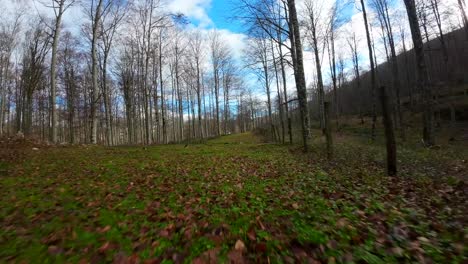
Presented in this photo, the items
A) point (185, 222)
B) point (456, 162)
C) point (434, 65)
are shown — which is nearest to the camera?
point (185, 222)

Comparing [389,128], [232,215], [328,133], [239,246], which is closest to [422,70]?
[328,133]

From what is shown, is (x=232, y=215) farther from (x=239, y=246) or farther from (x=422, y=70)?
(x=422, y=70)

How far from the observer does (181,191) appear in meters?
5.53

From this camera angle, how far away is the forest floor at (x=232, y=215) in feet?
9.78

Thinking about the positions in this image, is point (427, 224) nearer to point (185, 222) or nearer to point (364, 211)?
point (364, 211)

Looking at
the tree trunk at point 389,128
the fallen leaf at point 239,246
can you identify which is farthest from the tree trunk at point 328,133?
the fallen leaf at point 239,246

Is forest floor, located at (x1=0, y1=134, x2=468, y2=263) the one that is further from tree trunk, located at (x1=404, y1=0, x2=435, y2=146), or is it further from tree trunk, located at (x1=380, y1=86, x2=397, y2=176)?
tree trunk, located at (x1=404, y1=0, x2=435, y2=146)

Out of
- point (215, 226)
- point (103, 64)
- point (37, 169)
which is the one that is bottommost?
point (215, 226)

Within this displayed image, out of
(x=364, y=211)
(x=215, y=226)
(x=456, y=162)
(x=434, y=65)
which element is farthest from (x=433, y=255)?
(x=434, y=65)

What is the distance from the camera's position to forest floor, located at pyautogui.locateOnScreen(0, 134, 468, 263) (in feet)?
9.78

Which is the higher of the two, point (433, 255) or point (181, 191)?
point (181, 191)

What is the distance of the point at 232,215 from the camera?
4.13 m

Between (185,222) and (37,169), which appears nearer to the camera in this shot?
(185,222)

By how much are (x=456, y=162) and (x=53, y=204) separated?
459 inches
